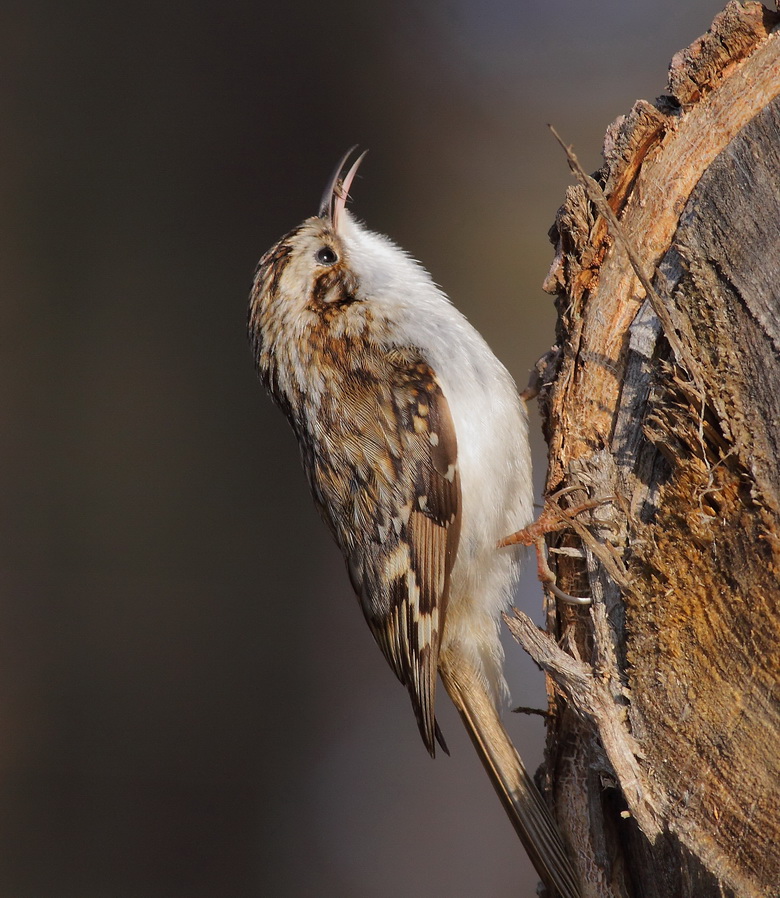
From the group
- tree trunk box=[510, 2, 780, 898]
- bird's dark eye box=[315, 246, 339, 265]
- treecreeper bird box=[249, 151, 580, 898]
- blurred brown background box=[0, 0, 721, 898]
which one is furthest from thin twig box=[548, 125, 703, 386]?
blurred brown background box=[0, 0, 721, 898]

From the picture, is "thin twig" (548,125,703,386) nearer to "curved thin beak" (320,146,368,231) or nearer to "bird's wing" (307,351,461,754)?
"bird's wing" (307,351,461,754)

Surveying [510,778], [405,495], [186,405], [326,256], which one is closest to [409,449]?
[405,495]

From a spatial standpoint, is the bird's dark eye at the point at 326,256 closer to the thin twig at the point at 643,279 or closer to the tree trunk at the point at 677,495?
the tree trunk at the point at 677,495

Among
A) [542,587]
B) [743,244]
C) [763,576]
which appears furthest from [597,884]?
[743,244]

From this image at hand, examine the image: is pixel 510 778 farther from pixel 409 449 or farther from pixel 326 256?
pixel 326 256

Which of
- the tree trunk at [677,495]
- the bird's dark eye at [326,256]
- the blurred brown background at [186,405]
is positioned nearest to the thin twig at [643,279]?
the tree trunk at [677,495]

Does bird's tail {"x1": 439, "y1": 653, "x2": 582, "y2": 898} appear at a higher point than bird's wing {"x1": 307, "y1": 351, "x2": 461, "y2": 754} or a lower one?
lower

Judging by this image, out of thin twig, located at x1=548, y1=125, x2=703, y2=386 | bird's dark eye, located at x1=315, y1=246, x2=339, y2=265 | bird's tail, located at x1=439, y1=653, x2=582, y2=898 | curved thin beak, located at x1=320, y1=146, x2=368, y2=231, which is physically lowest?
bird's tail, located at x1=439, y1=653, x2=582, y2=898
